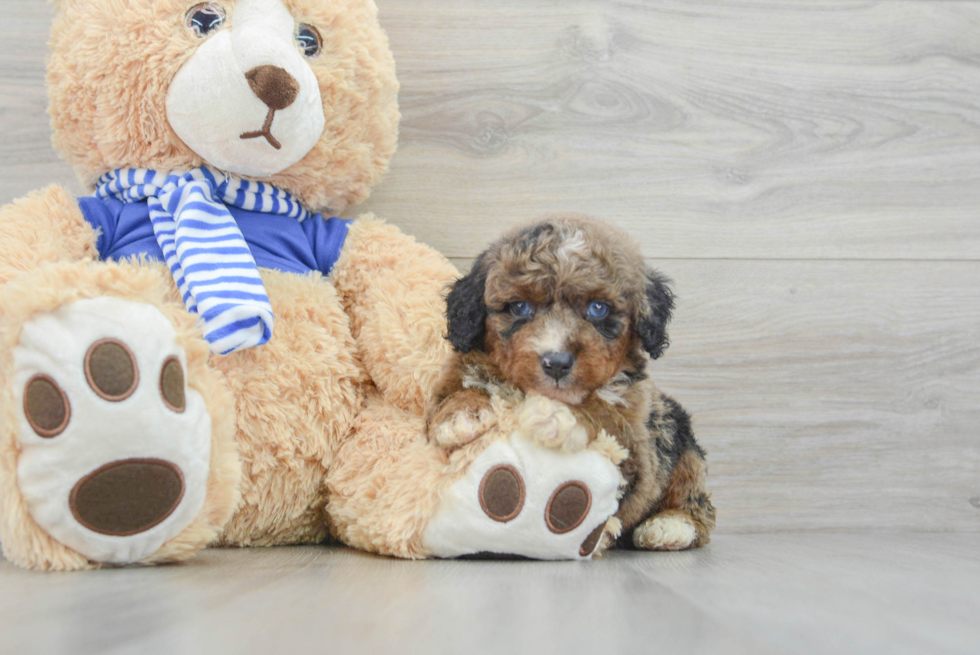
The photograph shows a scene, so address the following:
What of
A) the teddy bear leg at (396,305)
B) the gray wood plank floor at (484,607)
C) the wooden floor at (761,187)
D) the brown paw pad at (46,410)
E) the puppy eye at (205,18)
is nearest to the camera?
the gray wood plank floor at (484,607)

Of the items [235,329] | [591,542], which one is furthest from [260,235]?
[591,542]

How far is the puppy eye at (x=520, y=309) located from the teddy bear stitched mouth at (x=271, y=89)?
54 centimetres

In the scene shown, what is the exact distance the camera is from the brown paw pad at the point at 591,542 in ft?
4.33

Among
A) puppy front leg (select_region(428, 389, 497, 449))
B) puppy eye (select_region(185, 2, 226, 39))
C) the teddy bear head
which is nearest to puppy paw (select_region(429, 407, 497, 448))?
puppy front leg (select_region(428, 389, 497, 449))

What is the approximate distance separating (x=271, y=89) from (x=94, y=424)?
65 centimetres

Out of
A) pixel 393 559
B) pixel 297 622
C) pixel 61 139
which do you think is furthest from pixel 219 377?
pixel 61 139

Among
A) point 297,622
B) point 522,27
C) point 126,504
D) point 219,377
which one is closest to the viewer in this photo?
point 297,622

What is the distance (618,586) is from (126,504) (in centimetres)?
67

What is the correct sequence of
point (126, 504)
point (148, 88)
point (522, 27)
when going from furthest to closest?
point (522, 27)
point (148, 88)
point (126, 504)

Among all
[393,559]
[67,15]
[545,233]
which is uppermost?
[67,15]

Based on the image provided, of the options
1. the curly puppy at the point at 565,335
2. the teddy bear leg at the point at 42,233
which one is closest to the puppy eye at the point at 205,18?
the teddy bear leg at the point at 42,233

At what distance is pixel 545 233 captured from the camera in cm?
133

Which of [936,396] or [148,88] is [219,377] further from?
[936,396]

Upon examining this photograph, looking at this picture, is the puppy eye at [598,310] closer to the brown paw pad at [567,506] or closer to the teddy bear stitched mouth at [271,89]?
the brown paw pad at [567,506]
